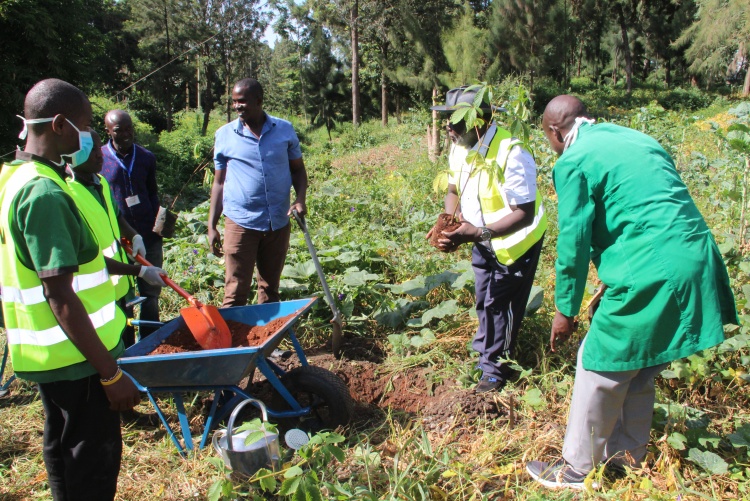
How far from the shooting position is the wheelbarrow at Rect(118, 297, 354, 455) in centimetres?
256

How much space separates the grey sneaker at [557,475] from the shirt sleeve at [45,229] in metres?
2.13

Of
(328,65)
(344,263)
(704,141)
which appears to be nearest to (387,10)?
(328,65)

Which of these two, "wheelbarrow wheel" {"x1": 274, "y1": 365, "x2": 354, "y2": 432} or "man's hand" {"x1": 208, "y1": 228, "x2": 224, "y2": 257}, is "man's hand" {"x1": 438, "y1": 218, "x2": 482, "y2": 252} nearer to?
"wheelbarrow wheel" {"x1": 274, "y1": 365, "x2": 354, "y2": 432}

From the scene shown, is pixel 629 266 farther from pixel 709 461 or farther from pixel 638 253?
pixel 709 461

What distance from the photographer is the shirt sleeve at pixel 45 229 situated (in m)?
1.71

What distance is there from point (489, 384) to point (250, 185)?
2.10 meters

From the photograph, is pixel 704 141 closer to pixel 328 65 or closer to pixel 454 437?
pixel 454 437

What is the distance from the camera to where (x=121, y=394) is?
1929mm

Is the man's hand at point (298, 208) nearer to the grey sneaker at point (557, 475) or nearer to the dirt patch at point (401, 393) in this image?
the dirt patch at point (401, 393)

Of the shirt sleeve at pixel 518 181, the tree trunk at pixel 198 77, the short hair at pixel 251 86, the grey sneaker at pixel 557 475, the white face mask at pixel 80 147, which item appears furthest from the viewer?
the tree trunk at pixel 198 77

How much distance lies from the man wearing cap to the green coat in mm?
587

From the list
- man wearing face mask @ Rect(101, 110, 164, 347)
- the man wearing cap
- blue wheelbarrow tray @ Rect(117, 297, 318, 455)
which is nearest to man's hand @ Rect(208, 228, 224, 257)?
man wearing face mask @ Rect(101, 110, 164, 347)

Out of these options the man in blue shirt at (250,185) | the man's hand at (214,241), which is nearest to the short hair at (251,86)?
the man in blue shirt at (250,185)

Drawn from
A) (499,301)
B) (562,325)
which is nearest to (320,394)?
(499,301)
